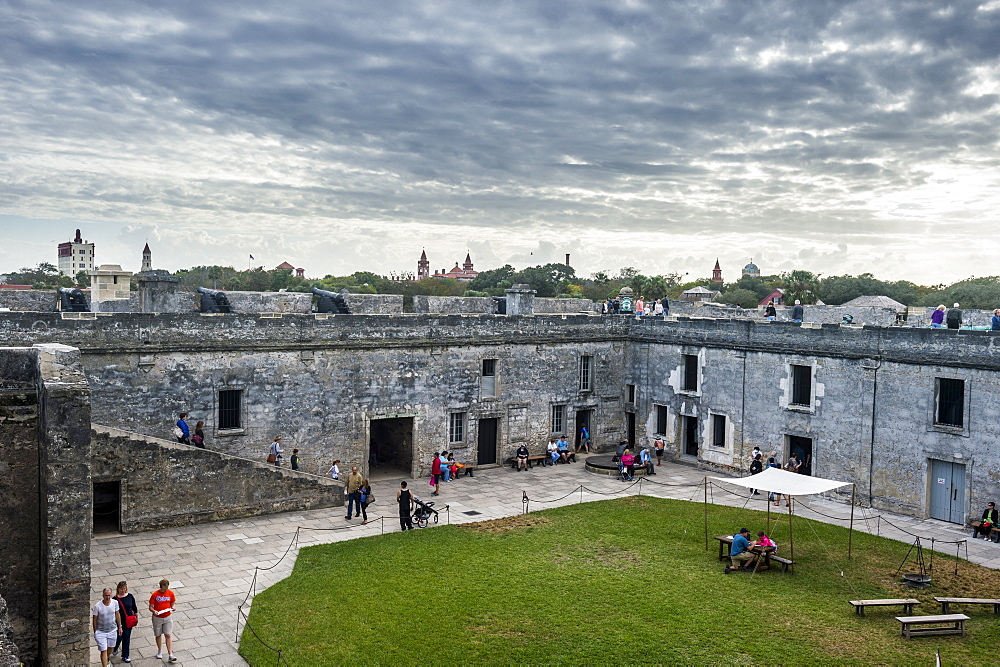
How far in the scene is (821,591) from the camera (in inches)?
658

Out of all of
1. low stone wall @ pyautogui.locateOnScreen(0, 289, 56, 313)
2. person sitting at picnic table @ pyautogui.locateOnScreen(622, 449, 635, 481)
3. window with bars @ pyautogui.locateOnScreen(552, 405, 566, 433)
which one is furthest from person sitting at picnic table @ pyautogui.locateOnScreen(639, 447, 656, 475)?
low stone wall @ pyautogui.locateOnScreen(0, 289, 56, 313)

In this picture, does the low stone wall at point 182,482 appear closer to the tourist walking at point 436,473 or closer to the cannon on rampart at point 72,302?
the tourist walking at point 436,473

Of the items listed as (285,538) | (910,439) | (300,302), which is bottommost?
(285,538)

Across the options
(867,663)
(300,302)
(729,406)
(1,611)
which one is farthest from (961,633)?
(300,302)

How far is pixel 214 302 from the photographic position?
2856 cm

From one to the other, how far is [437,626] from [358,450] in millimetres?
12020

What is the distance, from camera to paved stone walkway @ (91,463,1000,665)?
48.5 ft

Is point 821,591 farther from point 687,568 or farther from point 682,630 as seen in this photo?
point 682,630

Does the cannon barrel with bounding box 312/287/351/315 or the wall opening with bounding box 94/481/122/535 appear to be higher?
the cannon barrel with bounding box 312/287/351/315

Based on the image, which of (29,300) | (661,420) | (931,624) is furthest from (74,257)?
(931,624)

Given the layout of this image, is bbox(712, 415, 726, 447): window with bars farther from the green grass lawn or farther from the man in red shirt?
the man in red shirt

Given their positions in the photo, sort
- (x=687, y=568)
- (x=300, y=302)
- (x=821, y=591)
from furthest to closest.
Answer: (x=300, y=302), (x=687, y=568), (x=821, y=591)

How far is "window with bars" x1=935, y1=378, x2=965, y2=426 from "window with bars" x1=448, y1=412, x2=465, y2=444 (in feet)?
49.8

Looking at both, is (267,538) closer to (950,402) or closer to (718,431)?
(718,431)
